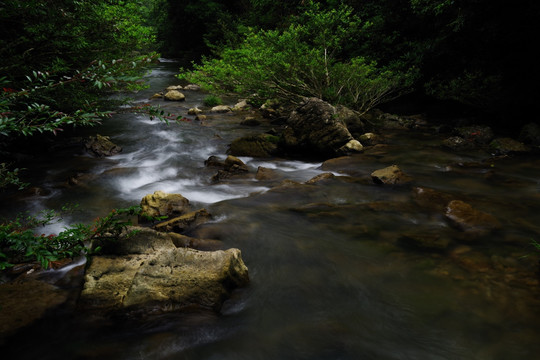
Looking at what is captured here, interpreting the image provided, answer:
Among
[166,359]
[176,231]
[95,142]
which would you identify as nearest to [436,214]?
[176,231]

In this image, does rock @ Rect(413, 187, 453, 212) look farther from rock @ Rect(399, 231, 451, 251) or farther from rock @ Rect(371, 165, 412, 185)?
rock @ Rect(399, 231, 451, 251)

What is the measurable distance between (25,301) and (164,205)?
246 cm

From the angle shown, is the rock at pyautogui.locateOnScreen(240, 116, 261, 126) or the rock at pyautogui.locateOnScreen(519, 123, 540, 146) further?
the rock at pyautogui.locateOnScreen(240, 116, 261, 126)

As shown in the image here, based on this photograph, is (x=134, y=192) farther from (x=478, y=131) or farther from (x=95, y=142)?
(x=478, y=131)

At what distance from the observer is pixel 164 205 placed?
5.34 m

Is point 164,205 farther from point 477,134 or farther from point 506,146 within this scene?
point 477,134

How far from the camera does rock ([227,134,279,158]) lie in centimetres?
906

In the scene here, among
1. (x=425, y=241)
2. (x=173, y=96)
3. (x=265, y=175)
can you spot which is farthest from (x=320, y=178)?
(x=173, y=96)

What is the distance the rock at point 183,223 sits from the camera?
4633 millimetres

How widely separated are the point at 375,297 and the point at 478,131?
856 cm

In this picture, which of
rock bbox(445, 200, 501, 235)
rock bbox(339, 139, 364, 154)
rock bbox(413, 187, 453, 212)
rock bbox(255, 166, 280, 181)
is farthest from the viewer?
rock bbox(339, 139, 364, 154)

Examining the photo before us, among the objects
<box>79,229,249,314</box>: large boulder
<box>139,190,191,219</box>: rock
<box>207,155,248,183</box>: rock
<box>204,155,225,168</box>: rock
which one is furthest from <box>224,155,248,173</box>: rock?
<box>79,229,249,314</box>: large boulder

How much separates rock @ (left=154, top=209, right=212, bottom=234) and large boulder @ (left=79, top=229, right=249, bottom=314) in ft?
3.94

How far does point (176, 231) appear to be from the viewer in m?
4.64
